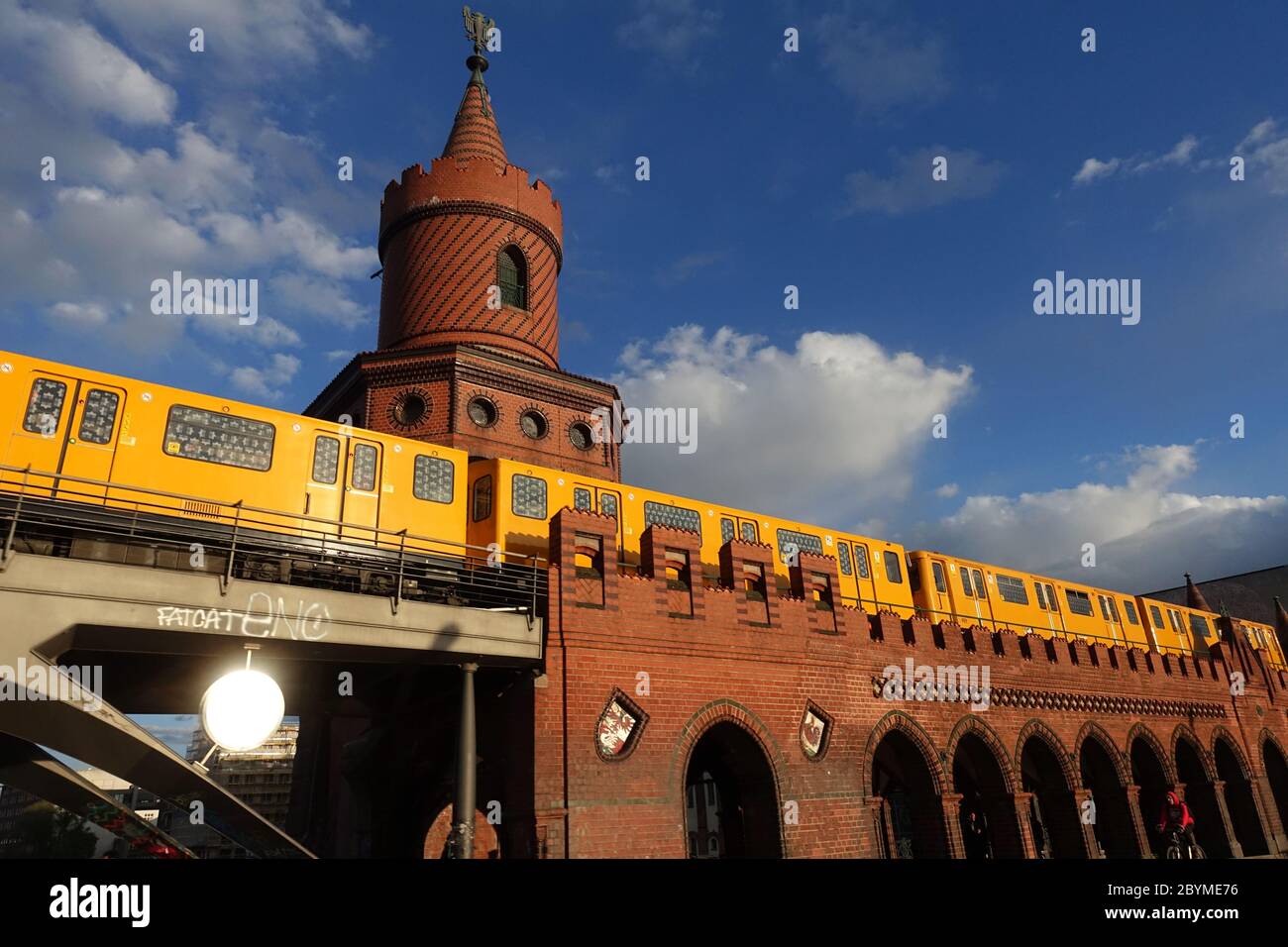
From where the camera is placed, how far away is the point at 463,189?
26.6 meters

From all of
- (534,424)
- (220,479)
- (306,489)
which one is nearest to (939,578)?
(534,424)

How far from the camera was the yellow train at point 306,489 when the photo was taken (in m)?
11.7

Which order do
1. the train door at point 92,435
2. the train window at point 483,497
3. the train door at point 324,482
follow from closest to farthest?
the train door at point 92,435
the train door at point 324,482
the train window at point 483,497

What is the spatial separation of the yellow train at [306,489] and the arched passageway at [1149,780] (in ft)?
39.0

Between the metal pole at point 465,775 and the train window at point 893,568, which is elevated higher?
the train window at point 893,568

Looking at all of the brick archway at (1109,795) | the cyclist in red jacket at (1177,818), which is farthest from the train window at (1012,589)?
the cyclist in red jacket at (1177,818)

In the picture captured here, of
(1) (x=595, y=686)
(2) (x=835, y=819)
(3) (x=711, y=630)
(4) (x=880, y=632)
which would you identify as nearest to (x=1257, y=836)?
(4) (x=880, y=632)

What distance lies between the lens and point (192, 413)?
1320 cm

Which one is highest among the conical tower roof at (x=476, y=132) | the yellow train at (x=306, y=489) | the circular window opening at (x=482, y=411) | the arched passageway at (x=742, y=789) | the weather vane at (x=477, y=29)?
the weather vane at (x=477, y=29)

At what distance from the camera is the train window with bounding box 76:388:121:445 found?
39.6ft

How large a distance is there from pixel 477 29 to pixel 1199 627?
38.3 metres

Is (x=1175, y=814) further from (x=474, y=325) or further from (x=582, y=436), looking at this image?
(x=474, y=325)

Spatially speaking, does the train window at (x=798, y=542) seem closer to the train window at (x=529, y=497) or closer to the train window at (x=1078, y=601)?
the train window at (x=529, y=497)
